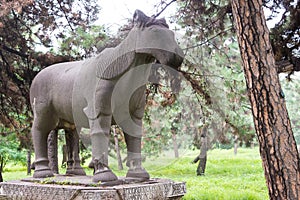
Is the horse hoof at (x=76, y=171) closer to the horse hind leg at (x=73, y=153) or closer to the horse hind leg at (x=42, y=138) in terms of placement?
the horse hind leg at (x=73, y=153)

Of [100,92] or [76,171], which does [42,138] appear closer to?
[76,171]

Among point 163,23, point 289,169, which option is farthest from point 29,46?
point 289,169

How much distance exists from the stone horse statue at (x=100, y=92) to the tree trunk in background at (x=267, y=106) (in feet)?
2.96

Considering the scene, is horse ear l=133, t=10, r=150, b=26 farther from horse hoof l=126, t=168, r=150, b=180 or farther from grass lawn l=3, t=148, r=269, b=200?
grass lawn l=3, t=148, r=269, b=200

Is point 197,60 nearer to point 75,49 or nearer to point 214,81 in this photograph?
point 214,81

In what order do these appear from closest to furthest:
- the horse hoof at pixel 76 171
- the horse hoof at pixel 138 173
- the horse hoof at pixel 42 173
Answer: the horse hoof at pixel 138 173 → the horse hoof at pixel 42 173 → the horse hoof at pixel 76 171

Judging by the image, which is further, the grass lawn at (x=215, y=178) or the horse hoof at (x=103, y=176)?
the grass lawn at (x=215, y=178)

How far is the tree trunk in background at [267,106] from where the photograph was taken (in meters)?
3.09

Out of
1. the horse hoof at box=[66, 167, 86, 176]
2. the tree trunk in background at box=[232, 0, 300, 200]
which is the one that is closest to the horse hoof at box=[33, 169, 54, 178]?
the horse hoof at box=[66, 167, 86, 176]

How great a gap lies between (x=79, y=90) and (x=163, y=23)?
0.86 m

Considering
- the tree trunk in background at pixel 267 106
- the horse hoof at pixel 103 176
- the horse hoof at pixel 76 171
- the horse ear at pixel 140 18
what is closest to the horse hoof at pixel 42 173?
the horse hoof at pixel 76 171

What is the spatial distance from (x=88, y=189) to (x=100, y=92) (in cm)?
71

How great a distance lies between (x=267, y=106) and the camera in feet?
10.3

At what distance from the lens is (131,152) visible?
3098 millimetres
